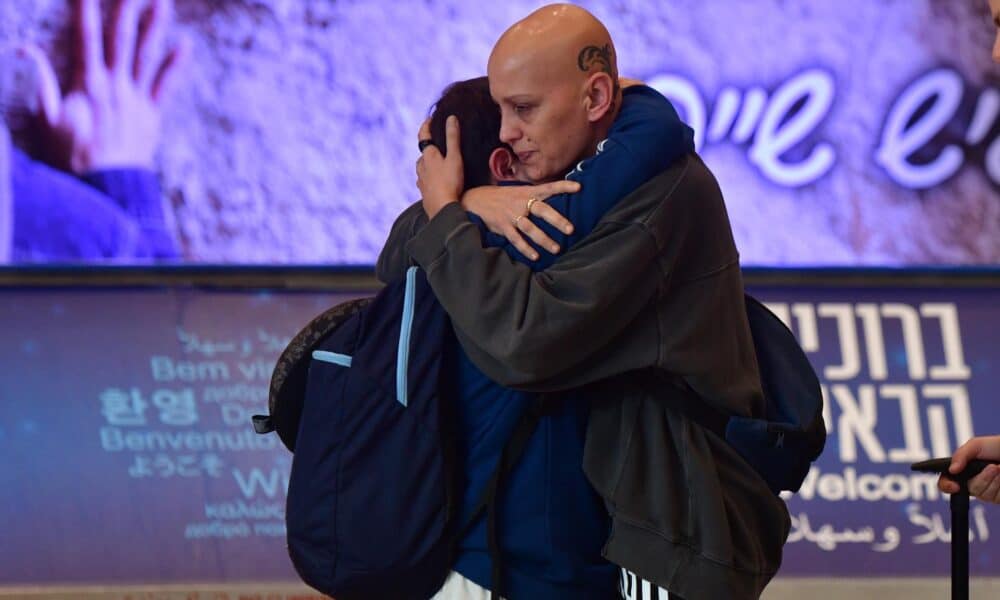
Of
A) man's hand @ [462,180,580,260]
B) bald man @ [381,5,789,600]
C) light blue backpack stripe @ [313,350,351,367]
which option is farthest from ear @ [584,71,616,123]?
light blue backpack stripe @ [313,350,351,367]

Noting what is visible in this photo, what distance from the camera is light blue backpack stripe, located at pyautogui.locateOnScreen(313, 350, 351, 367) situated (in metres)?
1.92

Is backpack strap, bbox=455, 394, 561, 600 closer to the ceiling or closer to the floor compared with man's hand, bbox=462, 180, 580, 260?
closer to the floor

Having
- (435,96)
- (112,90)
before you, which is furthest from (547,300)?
(112,90)

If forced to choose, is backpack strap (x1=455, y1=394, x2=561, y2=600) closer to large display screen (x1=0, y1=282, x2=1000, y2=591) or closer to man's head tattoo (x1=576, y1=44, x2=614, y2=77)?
man's head tattoo (x1=576, y1=44, x2=614, y2=77)

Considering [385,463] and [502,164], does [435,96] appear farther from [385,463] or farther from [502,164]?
[385,463]

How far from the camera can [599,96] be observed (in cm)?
190

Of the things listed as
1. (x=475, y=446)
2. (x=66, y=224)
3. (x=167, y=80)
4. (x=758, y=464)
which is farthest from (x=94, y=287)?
(x=758, y=464)

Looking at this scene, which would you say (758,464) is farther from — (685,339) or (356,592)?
(356,592)

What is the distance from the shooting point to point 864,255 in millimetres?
4004

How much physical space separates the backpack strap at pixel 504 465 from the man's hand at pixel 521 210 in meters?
0.23

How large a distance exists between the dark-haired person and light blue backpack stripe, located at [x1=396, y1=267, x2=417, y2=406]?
0.09 metres

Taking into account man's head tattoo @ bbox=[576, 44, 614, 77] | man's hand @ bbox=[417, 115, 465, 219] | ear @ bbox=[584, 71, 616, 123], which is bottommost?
man's hand @ bbox=[417, 115, 465, 219]

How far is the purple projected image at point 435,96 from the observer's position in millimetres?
3990

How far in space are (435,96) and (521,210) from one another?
230 centimetres
